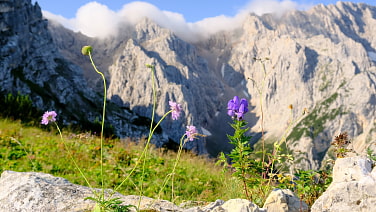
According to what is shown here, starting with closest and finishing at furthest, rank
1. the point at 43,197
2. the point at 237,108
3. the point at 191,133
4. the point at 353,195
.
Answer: the point at 353,195, the point at 43,197, the point at 237,108, the point at 191,133

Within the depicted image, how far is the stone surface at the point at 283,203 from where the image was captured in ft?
13.5

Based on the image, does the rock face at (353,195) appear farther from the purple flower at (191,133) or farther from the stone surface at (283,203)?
the purple flower at (191,133)

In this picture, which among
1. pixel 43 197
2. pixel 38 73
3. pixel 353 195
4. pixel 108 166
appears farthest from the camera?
pixel 38 73

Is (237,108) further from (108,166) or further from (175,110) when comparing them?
(108,166)

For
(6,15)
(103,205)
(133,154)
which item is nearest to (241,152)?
(103,205)

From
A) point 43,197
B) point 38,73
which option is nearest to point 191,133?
point 43,197

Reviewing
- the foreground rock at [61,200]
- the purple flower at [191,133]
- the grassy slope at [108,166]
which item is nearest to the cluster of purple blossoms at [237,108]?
the purple flower at [191,133]

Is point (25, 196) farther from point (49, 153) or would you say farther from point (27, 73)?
point (27, 73)

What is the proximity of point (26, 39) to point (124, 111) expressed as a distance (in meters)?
68.8

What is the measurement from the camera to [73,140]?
13.7 meters

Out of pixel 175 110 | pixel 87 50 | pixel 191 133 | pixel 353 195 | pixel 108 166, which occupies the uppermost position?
pixel 87 50

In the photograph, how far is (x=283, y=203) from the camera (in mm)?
4145

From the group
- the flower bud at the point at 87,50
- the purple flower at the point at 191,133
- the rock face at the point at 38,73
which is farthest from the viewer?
the rock face at the point at 38,73

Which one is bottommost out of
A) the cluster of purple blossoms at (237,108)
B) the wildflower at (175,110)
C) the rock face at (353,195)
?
the rock face at (353,195)
